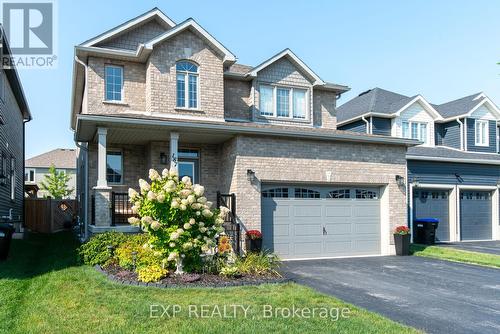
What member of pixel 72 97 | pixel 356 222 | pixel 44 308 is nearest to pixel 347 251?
pixel 356 222

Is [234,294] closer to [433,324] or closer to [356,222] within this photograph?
[433,324]

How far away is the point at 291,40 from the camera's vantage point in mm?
17531

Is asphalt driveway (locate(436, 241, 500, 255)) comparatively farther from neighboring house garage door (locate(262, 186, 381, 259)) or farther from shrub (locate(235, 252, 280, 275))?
shrub (locate(235, 252, 280, 275))

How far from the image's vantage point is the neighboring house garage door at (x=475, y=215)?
63.7 feet

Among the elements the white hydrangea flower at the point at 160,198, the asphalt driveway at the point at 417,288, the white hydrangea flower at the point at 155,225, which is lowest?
the asphalt driveway at the point at 417,288

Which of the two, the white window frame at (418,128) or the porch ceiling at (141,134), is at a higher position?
the white window frame at (418,128)

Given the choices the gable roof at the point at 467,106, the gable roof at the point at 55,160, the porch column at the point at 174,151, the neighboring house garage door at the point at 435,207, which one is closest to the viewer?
the porch column at the point at 174,151

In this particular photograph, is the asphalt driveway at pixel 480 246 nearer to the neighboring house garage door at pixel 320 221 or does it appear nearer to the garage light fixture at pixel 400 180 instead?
the garage light fixture at pixel 400 180

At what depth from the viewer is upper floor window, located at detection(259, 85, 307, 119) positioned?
665 inches

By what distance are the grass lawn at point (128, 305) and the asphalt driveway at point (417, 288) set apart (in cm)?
73

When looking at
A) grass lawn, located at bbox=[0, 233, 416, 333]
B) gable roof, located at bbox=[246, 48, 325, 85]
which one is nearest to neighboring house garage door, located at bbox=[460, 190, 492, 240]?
gable roof, located at bbox=[246, 48, 325, 85]

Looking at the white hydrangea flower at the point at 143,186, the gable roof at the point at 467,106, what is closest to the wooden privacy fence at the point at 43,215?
the white hydrangea flower at the point at 143,186

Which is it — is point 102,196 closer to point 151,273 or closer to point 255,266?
point 151,273
